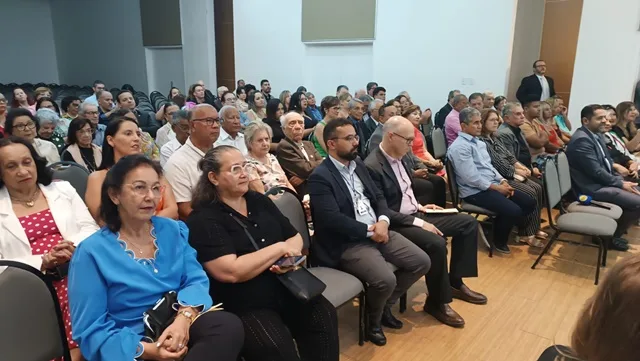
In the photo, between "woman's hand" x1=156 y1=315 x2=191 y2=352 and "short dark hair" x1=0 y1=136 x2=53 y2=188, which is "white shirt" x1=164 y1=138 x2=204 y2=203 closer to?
"short dark hair" x1=0 y1=136 x2=53 y2=188

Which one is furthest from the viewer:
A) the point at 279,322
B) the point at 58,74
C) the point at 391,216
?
the point at 58,74

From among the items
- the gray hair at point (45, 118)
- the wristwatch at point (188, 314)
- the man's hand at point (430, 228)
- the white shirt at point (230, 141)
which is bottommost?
the man's hand at point (430, 228)

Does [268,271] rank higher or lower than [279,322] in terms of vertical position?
higher

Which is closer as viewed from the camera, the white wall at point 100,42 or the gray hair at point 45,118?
the gray hair at point 45,118

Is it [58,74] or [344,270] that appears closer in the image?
[344,270]

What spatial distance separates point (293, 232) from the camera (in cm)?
217

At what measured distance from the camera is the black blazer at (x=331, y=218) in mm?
2531

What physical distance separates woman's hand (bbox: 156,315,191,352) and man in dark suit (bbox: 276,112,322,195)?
89.6 inches

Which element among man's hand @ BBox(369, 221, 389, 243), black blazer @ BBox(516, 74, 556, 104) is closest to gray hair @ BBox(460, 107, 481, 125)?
man's hand @ BBox(369, 221, 389, 243)

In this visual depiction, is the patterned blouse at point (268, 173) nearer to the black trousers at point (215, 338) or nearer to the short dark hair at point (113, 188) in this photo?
the short dark hair at point (113, 188)

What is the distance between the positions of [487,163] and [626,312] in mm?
3450

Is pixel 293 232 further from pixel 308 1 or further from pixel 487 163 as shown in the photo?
pixel 308 1

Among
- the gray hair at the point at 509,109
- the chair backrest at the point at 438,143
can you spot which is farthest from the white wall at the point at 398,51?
the gray hair at the point at 509,109

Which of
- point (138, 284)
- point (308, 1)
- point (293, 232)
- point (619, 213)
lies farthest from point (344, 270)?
point (308, 1)
